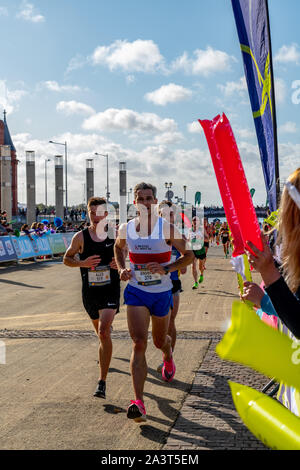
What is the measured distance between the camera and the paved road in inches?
166

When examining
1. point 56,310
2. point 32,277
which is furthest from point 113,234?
point 32,277

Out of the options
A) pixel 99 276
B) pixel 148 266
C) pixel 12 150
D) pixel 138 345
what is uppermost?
pixel 12 150

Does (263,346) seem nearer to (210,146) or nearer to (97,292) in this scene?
(210,146)

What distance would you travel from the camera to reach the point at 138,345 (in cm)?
468

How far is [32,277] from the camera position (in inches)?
656

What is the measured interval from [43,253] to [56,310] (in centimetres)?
1365

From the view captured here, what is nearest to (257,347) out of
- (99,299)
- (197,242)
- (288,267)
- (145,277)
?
(288,267)

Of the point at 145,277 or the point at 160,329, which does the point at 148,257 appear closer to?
the point at 145,277

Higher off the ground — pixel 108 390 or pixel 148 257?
pixel 148 257

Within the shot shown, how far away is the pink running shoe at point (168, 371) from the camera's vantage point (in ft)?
18.6

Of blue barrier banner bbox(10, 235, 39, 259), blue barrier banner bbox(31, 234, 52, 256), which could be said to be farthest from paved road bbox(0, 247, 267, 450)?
blue barrier banner bbox(31, 234, 52, 256)

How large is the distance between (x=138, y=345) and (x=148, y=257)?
33.3 inches

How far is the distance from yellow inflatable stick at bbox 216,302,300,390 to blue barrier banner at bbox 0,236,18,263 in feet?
62.7

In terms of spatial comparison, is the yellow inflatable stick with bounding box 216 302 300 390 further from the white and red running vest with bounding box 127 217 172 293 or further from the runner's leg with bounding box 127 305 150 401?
the white and red running vest with bounding box 127 217 172 293
